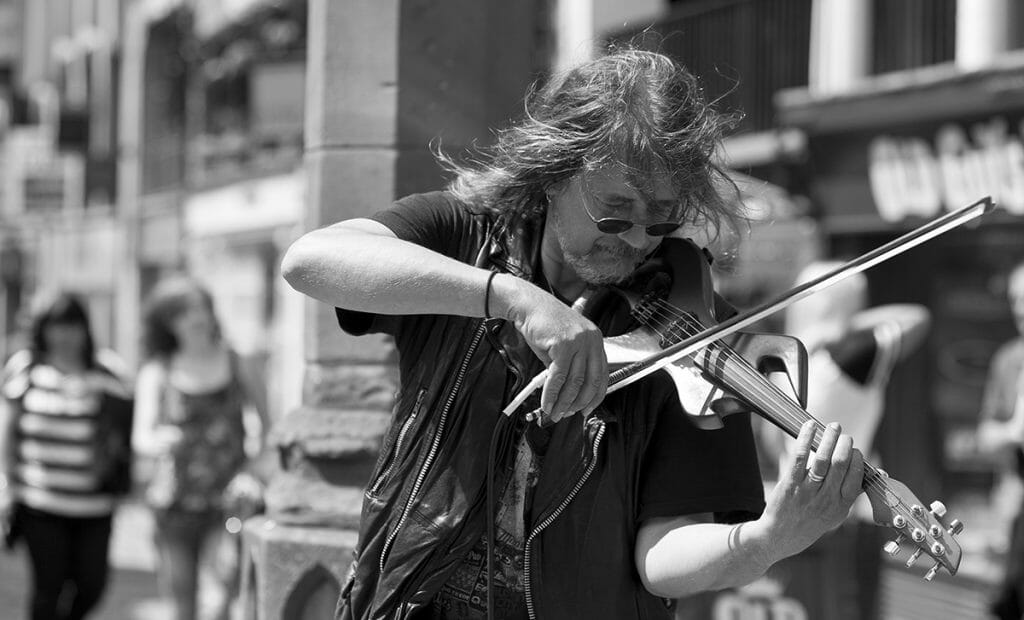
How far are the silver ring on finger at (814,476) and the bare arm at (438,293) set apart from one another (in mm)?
301

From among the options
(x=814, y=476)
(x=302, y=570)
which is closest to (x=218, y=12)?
(x=302, y=570)

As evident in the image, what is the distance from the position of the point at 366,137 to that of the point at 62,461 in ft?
10.9

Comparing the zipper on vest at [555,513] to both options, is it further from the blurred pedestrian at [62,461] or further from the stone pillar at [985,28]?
the stone pillar at [985,28]

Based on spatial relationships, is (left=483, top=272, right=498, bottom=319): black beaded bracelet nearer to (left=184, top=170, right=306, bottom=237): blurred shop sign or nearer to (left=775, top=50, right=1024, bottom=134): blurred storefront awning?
(left=775, top=50, right=1024, bottom=134): blurred storefront awning

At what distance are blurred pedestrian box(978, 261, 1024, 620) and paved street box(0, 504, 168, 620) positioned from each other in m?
4.03

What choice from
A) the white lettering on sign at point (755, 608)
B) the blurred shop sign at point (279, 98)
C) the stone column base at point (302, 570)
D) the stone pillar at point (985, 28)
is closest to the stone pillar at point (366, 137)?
the stone column base at point (302, 570)

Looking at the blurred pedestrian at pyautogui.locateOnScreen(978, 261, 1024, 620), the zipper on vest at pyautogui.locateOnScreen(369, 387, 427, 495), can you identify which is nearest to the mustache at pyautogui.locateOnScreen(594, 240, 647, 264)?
the zipper on vest at pyautogui.locateOnScreen(369, 387, 427, 495)

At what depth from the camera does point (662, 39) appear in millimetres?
2758

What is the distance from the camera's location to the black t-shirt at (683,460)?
247 cm

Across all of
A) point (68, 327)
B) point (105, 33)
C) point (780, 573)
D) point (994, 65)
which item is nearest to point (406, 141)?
point (780, 573)

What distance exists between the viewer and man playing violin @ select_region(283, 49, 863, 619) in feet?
7.91

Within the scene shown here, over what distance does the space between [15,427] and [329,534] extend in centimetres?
343

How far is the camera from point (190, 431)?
6820 millimetres

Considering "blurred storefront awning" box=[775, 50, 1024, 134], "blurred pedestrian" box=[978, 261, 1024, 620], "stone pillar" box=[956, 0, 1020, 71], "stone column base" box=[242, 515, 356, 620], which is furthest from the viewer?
"stone pillar" box=[956, 0, 1020, 71]
